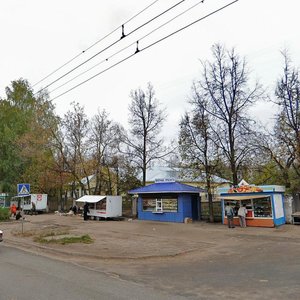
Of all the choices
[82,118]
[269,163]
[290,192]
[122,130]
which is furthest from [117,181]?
[290,192]

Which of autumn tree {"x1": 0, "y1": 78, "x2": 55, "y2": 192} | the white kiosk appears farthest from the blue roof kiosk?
autumn tree {"x1": 0, "y1": 78, "x2": 55, "y2": 192}

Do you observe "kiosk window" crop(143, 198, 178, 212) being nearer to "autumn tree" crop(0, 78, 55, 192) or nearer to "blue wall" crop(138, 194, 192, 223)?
"blue wall" crop(138, 194, 192, 223)

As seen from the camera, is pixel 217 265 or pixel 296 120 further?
pixel 296 120

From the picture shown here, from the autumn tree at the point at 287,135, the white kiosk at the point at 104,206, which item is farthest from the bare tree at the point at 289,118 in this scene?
the white kiosk at the point at 104,206

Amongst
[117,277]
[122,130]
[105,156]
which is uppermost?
[122,130]

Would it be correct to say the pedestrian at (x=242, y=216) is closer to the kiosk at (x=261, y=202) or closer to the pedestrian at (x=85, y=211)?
the kiosk at (x=261, y=202)

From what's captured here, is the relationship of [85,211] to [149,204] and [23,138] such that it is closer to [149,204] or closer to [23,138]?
[149,204]

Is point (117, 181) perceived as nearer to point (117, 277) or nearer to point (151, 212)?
point (151, 212)

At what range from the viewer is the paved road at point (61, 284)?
688 cm

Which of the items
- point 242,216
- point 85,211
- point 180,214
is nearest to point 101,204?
point 85,211

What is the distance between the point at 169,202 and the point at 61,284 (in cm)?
2134

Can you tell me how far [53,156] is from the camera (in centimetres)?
4169

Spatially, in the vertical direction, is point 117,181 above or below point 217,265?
above

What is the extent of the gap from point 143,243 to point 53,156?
2907 centimetres
